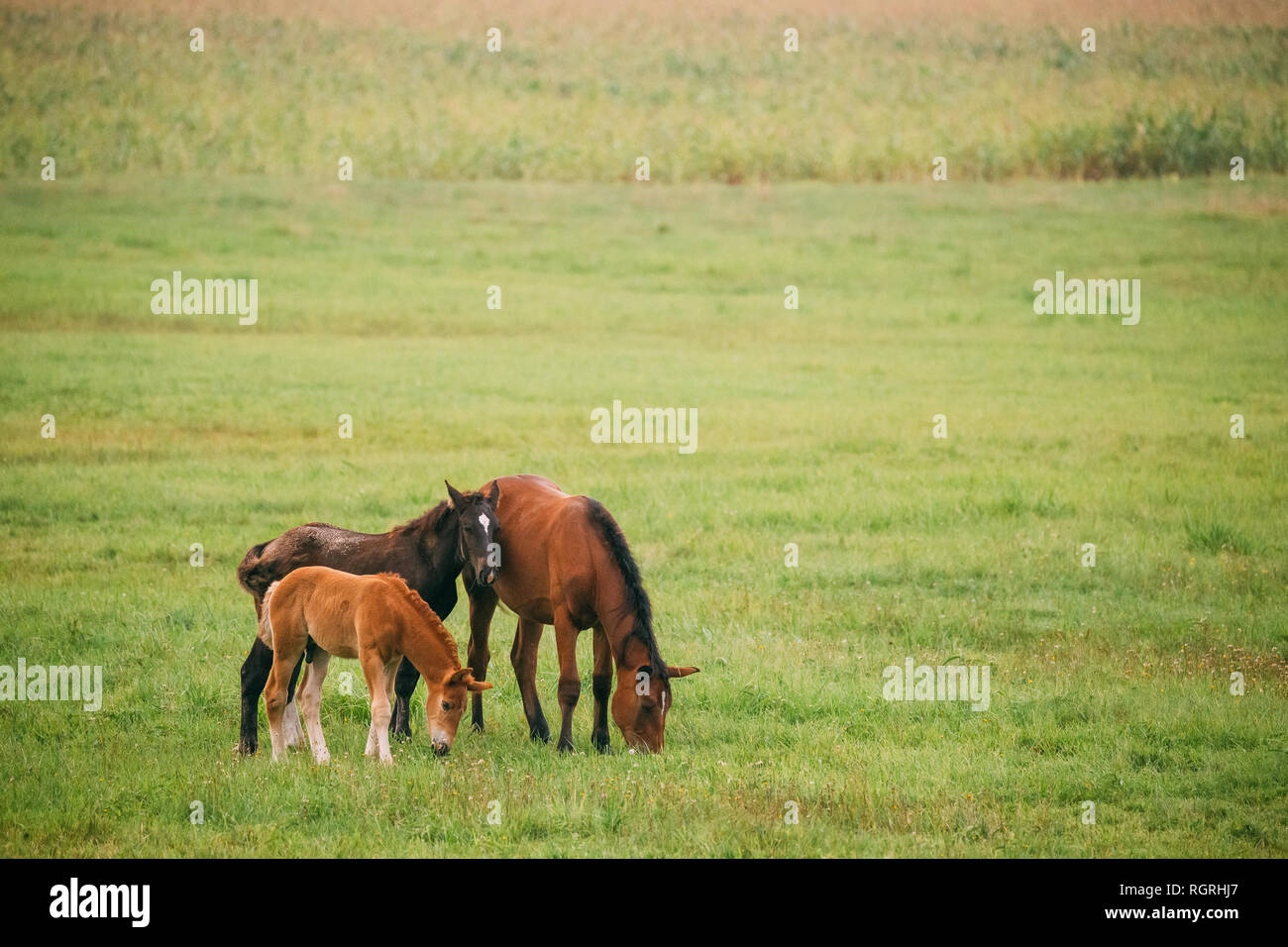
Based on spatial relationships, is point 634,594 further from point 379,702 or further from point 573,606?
point 379,702

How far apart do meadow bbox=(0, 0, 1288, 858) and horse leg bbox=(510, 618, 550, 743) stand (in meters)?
0.30

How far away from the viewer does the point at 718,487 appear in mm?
18609

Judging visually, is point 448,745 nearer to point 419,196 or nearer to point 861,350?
point 861,350

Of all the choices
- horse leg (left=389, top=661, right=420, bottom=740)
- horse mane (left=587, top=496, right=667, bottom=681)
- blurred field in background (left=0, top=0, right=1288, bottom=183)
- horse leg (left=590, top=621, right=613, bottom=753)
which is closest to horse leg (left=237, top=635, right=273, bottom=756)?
horse leg (left=389, top=661, right=420, bottom=740)

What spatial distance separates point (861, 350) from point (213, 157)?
2650 centimetres

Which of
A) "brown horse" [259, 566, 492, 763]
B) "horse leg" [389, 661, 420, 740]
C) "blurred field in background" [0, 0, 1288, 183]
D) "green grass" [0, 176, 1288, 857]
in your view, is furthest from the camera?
"blurred field in background" [0, 0, 1288, 183]

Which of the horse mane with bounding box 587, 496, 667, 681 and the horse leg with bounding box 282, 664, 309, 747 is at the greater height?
the horse mane with bounding box 587, 496, 667, 681

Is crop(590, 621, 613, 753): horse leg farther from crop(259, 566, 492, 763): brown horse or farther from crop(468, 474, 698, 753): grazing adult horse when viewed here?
crop(259, 566, 492, 763): brown horse

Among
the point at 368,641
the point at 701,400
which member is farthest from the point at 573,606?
the point at 701,400

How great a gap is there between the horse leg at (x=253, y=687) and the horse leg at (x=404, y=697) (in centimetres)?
93

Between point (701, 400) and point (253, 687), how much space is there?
15.3m

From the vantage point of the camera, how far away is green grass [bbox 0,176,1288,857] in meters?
8.77

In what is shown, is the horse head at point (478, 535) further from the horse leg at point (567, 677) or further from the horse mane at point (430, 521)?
the horse leg at point (567, 677)

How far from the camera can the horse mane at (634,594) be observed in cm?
925
